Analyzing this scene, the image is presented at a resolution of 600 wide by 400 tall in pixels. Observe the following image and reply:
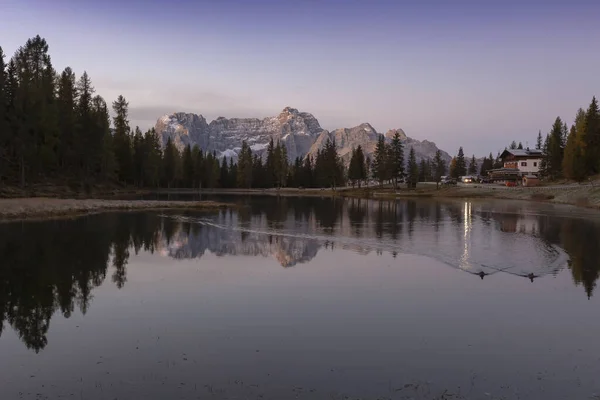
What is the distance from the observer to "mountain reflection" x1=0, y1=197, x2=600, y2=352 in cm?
2092

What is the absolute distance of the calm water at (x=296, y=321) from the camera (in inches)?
463

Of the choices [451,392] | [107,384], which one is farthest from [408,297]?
[107,384]

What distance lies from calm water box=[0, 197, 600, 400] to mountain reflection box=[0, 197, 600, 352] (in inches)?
8.0

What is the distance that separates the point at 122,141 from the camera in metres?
132

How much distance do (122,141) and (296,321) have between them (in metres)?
128

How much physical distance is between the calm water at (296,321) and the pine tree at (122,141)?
99673 mm

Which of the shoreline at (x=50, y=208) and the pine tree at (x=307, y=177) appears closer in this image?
the shoreline at (x=50, y=208)

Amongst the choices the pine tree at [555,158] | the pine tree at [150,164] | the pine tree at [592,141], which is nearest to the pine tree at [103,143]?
the pine tree at [150,164]

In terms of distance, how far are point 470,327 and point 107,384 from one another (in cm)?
1204

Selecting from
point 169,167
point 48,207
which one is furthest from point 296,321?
point 169,167

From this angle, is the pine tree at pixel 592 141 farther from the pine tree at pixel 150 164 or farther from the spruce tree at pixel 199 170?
Answer: the spruce tree at pixel 199 170

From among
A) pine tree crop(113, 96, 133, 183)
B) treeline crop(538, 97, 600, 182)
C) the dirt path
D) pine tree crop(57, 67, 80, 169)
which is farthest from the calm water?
pine tree crop(113, 96, 133, 183)

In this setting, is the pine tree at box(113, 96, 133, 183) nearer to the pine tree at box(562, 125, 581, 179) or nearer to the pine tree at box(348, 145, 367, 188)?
the pine tree at box(348, 145, 367, 188)

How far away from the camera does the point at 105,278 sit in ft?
78.8
